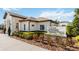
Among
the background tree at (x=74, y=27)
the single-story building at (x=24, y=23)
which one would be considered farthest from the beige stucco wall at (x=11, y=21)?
the background tree at (x=74, y=27)

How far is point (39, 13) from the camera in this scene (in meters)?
3.00

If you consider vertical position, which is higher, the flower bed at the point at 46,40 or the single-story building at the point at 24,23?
the single-story building at the point at 24,23

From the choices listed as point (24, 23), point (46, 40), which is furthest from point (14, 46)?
point (46, 40)

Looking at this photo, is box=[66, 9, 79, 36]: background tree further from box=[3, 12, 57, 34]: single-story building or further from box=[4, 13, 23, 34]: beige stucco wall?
box=[4, 13, 23, 34]: beige stucco wall

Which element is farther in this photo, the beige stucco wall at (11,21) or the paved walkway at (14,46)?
the beige stucco wall at (11,21)

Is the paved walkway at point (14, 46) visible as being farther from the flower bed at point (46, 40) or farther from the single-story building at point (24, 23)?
the single-story building at point (24, 23)

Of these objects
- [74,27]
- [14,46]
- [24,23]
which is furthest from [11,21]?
[74,27]

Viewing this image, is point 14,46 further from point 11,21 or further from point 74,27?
point 74,27

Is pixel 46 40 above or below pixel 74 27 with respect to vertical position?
below

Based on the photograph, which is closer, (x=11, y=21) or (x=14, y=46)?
(x=14, y=46)
